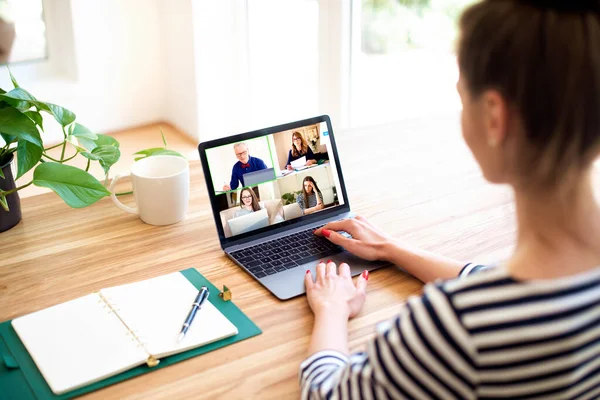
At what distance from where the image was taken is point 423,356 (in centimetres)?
74

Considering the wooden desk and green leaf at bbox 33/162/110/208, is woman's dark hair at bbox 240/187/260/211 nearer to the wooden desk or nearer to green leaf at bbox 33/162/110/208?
the wooden desk

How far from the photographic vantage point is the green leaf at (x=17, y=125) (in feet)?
4.33

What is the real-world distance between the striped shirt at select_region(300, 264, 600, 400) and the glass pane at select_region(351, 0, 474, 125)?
143 centimetres

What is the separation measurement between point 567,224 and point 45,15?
2.32 m

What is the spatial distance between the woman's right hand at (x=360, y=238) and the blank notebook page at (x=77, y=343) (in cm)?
43

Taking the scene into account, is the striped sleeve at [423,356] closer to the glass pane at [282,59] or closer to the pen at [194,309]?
the pen at [194,309]

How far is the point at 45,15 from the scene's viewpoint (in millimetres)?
2627

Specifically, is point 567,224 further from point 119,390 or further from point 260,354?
point 119,390

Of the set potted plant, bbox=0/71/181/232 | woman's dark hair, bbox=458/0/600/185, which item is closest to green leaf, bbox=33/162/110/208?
potted plant, bbox=0/71/181/232

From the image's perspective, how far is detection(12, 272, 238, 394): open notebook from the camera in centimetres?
105

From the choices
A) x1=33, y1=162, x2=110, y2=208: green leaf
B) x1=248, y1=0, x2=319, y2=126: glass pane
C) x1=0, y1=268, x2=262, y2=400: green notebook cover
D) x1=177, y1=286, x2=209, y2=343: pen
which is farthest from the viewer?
x1=248, y1=0, x2=319, y2=126: glass pane

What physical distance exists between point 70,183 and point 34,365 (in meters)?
0.41

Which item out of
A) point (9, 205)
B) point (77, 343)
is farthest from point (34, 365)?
point (9, 205)

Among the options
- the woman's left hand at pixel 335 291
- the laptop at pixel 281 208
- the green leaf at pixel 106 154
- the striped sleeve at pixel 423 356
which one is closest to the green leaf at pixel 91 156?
the green leaf at pixel 106 154
